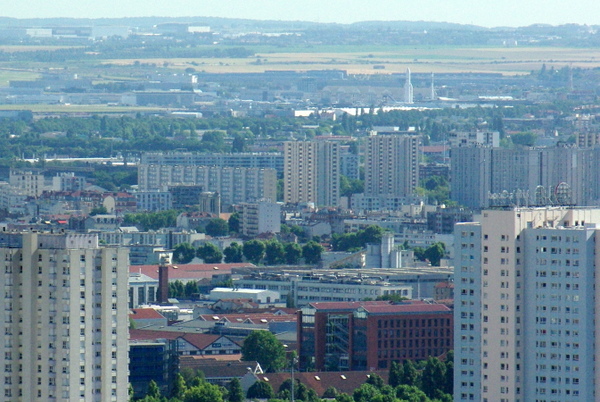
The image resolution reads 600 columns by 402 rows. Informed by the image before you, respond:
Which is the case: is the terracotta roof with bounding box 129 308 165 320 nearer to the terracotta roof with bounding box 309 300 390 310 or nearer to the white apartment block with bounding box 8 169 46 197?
the terracotta roof with bounding box 309 300 390 310

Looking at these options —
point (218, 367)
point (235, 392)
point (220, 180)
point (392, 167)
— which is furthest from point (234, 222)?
point (235, 392)

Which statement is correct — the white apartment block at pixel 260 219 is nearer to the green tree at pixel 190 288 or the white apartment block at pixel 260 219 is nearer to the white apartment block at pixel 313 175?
the white apartment block at pixel 313 175

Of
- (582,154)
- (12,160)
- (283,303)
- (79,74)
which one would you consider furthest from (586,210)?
(79,74)

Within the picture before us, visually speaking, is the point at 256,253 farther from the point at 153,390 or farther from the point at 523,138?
the point at 523,138

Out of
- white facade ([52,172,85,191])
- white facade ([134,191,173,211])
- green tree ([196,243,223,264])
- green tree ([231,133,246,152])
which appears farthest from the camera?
green tree ([231,133,246,152])

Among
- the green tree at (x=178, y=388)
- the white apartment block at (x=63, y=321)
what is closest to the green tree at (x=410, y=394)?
the green tree at (x=178, y=388)

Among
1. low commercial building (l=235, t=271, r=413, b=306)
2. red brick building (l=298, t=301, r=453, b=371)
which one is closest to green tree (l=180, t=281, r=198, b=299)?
low commercial building (l=235, t=271, r=413, b=306)

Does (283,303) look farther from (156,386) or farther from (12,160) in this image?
(12,160)
